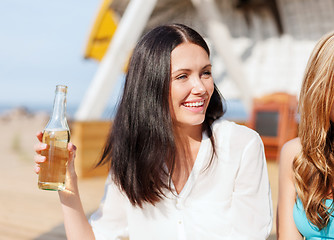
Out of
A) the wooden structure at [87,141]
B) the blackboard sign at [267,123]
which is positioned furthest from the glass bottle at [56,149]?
the blackboard sign at [267,123]

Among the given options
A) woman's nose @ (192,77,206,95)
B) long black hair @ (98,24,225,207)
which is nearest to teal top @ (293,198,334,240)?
long black hair @ (98,24,225,207)

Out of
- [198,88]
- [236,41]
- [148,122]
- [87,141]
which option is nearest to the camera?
[198,88]

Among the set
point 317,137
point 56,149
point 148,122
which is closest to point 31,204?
point 56,149

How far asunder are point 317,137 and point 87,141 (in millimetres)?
4009

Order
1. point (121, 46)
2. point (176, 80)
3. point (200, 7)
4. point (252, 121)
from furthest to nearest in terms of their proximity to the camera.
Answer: point (252, 121)
point (200, 7)
point (121, 46)
point (176, 80)

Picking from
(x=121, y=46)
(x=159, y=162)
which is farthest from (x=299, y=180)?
(x=121, y=46)

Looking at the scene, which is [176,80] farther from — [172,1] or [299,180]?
[172,1]

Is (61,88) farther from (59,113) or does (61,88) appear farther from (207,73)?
(207,73)

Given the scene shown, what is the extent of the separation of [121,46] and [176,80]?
155 inches

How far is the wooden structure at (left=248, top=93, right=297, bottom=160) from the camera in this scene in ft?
20.9

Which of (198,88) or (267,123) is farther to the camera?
(267,123)

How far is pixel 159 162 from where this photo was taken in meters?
1.60

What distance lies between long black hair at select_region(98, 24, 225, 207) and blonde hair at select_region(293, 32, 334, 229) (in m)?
0.40

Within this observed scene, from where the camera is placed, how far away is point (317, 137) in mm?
1573
